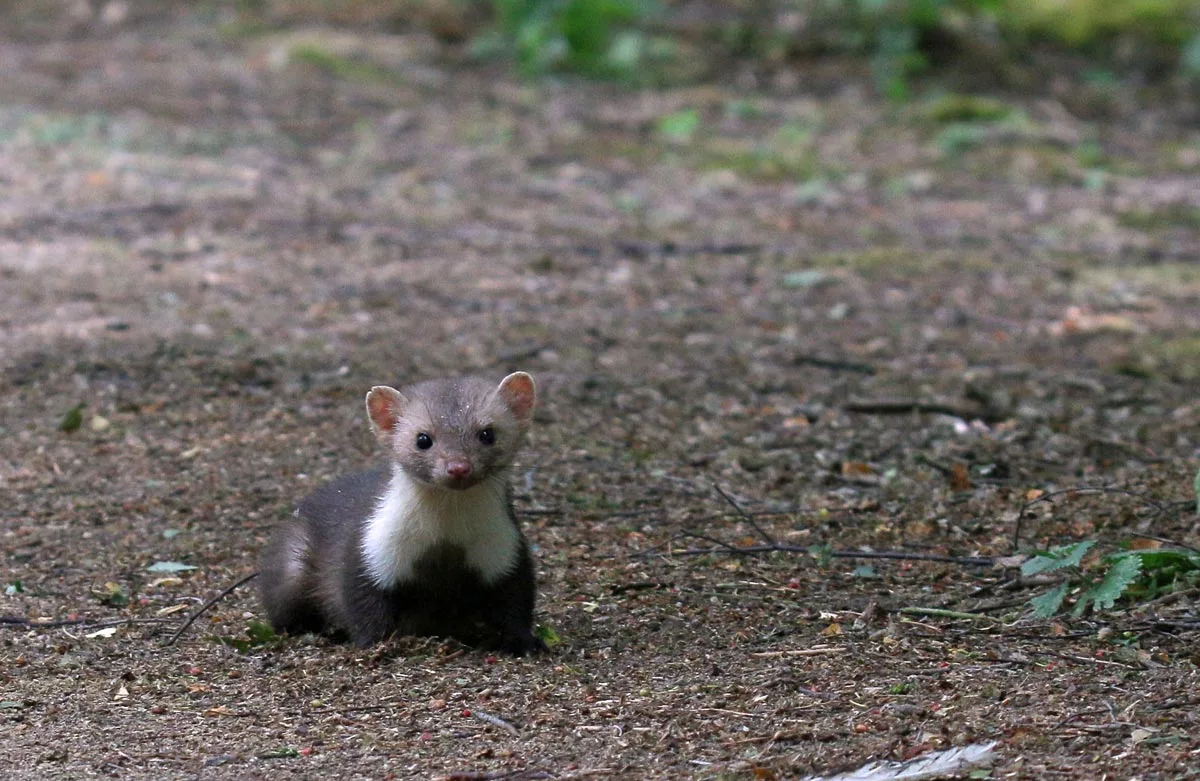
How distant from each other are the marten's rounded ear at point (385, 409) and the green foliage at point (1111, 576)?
2.00m

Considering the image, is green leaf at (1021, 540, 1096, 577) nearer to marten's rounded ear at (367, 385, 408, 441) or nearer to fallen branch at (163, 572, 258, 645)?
marten's rounded ear at (367, 385, 408, 441)

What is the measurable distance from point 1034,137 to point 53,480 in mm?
10044

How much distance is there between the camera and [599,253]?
409 inches

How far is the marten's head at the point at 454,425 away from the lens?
4.81m

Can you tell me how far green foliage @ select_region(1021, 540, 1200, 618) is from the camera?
4.80 metres

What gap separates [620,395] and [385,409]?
2744mm

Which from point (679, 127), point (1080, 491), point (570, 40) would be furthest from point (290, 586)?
point (570, 40)

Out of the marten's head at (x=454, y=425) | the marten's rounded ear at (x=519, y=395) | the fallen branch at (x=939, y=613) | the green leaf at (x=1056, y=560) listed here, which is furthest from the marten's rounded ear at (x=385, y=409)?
the green leaf at (x=1056, y=560)

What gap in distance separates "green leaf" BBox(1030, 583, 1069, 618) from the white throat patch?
161 cm

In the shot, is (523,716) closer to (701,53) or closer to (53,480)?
(53,480)

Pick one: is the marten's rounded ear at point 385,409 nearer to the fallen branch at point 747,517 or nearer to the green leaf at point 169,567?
the green leaf at point 169,567

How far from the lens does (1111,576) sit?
4.86 m

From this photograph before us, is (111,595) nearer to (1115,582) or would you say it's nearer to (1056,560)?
(1056,560)

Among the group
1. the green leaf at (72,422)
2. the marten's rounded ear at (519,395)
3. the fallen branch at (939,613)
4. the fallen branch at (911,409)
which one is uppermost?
the marten's rounded ear at (519,395)
